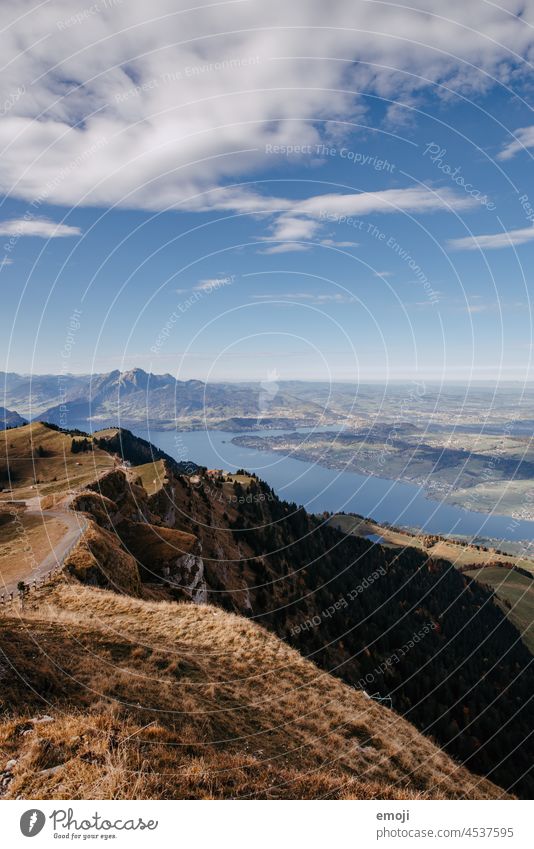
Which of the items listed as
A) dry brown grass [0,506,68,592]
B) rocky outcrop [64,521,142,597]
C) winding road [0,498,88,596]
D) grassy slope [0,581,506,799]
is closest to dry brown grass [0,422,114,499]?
winding road [0,498,88,596]

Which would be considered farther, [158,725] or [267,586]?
[267,586]

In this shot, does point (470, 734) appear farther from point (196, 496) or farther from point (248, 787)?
point (248, 787)

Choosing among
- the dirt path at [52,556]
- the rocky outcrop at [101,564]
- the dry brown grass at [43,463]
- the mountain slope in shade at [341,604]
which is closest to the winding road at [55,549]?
the dirt path at [52,556]

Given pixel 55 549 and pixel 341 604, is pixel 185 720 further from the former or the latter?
pixel 341 604

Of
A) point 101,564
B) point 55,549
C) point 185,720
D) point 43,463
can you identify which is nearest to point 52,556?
point 55,549

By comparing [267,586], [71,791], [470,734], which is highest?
[71,791]

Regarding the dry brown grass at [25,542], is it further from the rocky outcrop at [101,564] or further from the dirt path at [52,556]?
the rocky outcrop at [101,564]

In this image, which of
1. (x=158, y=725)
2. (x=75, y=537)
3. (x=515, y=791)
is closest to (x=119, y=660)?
(x=158, y=725)

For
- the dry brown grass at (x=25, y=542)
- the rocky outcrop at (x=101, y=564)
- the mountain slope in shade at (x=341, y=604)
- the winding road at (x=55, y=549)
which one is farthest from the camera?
the mountain slope in shade at (x=341, y=604)
